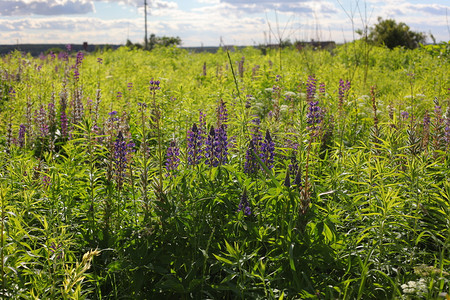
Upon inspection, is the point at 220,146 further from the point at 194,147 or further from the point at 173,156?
the point at 173,156

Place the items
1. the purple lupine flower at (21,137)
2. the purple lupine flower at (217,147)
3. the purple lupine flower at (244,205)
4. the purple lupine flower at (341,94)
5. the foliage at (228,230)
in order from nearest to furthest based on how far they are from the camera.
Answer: the foliage at (228,230)
the purple lupine flower at (244,205)
the purple lupine flower at (217,147)
the purple lupine flower at (21,137)
the purple lupine flower at (341,94)

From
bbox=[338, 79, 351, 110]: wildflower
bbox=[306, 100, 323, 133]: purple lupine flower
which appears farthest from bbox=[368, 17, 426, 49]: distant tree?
bbox=[306, 100, 323, 133]: purple lupine flower

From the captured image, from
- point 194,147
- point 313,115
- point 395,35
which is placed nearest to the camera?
point 194,147

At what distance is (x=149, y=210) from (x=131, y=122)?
3064 mm

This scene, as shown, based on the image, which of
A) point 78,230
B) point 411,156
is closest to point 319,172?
point 411,156

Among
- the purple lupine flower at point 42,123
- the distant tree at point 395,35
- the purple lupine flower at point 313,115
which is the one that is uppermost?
the distant tree at point 395,35

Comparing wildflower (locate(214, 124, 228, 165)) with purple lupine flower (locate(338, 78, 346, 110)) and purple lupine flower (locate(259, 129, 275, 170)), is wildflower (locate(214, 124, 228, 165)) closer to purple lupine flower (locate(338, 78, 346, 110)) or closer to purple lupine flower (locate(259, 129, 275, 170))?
purple lupine flower (locate(259, 129, 275, 170))

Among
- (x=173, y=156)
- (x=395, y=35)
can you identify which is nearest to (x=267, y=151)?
(x=173, y=156)

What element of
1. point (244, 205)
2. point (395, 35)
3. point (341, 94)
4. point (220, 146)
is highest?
point (395, 35)

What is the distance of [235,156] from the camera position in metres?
3.41

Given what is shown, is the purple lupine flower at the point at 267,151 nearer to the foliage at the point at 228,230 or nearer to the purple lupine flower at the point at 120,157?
the foliage at the point at 228,230

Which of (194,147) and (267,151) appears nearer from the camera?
(267,151)

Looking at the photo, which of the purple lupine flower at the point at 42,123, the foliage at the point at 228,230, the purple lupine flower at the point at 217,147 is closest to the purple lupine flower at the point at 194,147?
the foliage at the point at 228,230

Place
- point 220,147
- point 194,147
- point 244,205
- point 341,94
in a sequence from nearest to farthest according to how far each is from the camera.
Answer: point 244,205 → point 220,147 → point 194,147 → point 341,94
